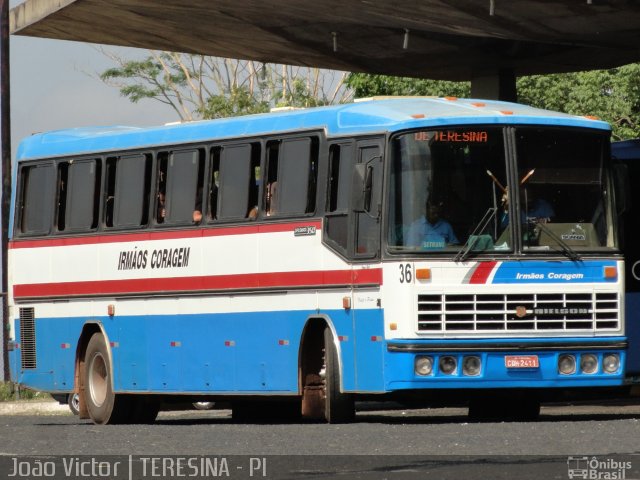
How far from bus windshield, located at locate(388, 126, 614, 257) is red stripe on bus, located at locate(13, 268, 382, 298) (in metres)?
0.73

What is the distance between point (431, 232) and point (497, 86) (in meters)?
14.6

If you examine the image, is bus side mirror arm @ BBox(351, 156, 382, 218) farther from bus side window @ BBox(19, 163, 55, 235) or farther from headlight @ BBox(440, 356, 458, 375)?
bus side window @ BBox(19, 163, 55, 235)

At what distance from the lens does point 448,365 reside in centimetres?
1775

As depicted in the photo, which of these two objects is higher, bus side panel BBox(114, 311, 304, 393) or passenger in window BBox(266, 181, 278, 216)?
passenger in window BBox(266, 181, 278, 216)

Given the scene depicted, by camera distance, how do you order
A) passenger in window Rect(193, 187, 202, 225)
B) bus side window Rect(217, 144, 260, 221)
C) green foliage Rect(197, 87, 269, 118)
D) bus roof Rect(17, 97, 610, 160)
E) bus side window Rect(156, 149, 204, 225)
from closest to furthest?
bus roof Rect(17, 97, 610, 160), bus side window Rect(217, 144, 260, 221), passenger in window Rect(193, 187, 202, 225), bus side window Rect(156, 149, 204, 225), green foliage Rect(197, 87, 269, 118)

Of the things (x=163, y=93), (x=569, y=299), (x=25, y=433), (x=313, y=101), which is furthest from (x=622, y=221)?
(x=163, y=93)

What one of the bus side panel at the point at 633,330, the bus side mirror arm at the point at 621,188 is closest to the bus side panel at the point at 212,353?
the bus side mirror arm at the point at 621,188

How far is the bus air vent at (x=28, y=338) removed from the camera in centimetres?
2409

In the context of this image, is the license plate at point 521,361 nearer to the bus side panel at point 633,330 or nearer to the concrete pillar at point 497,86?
the bus side panel at point 633,330

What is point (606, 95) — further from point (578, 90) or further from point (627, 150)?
point (627, 150)

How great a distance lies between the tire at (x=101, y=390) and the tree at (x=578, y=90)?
2156cm

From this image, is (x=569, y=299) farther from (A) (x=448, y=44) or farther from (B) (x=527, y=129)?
(A) (x=448, y=44)

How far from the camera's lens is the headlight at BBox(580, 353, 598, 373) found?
18.2 metres

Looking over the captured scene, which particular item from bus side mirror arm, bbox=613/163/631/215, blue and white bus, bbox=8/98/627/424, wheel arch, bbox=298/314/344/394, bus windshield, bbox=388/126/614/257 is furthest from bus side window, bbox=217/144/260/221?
bus side mirror arm, bbox=613/163/631/215
